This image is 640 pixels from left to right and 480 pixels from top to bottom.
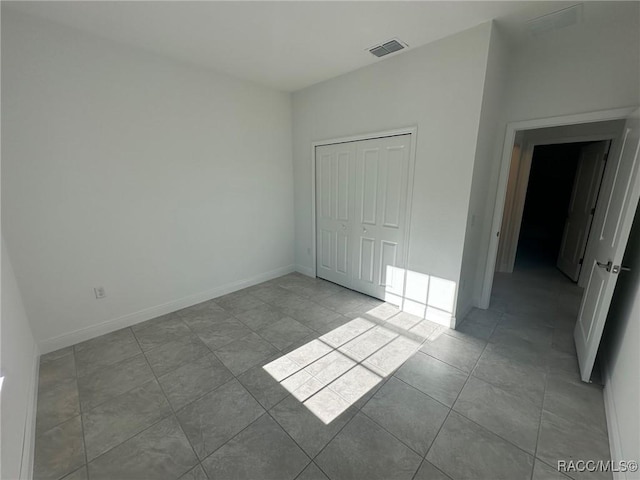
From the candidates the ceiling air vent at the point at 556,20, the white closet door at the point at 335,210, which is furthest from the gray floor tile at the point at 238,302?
the ceiling air vent at the point at 556,20

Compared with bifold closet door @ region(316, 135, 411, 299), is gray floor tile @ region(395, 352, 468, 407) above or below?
below

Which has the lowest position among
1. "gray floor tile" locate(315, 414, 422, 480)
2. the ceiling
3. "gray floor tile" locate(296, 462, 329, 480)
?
"gray floor tile" locate(296, 462, 329, 480)

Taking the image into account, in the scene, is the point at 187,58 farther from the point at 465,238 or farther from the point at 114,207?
the point at 465,238

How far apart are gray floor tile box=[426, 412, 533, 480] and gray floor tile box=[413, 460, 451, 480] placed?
27 mm

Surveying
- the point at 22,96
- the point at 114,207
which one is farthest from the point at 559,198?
the point at 22,96

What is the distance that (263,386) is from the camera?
193 cm

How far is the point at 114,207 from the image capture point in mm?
2494

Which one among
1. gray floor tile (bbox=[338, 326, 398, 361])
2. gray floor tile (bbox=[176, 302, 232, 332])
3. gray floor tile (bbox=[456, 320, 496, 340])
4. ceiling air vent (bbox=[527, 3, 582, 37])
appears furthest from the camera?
gray floor tile (bbox=[176, 302, 232, 332])

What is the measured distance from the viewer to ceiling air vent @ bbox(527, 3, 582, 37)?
195 cm

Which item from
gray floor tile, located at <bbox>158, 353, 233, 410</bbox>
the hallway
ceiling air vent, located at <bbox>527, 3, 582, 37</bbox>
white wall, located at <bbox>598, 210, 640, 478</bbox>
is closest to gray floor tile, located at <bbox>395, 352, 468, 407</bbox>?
the hallway

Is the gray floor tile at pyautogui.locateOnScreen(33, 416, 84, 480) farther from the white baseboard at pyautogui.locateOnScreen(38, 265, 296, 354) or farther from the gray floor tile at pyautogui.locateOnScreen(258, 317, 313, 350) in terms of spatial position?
the gray floor tile at pyautogui.locateOnScreen(258, 317, 313, 350)

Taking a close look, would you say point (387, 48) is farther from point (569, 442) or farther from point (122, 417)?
point (122, 417)

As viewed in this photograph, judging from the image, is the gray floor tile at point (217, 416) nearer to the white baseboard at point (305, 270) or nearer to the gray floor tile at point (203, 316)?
the gray floor tile at point (203, 316)

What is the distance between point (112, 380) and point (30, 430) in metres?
0.47
